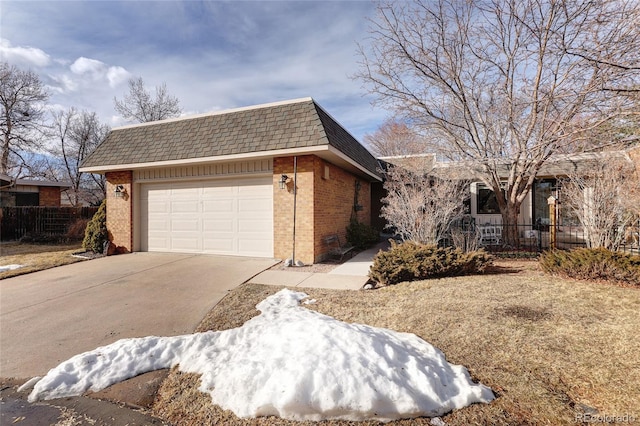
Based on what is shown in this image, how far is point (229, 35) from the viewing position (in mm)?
8719

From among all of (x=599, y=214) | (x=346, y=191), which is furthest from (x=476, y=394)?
(x=346, y=191)

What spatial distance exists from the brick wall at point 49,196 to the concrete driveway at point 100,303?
656 inches

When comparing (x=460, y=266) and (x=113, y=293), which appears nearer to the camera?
(x=113, y=293)

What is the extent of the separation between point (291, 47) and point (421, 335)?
8848 mm

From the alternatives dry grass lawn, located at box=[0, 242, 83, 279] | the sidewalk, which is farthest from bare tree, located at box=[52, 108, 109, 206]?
the sidewalk

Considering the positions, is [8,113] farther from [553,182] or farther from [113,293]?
[553,182]

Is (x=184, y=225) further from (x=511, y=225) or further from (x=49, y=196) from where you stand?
(x=49, y=196)

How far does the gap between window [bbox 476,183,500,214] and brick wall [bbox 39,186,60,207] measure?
26.9 m

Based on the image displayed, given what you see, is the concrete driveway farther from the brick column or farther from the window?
the window

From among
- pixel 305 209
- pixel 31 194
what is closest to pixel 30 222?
pixel 31 194

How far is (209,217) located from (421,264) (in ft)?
21.0

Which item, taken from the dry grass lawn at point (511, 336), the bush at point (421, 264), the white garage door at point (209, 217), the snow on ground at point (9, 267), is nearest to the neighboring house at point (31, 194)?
the snow on ground at point (9, 267)

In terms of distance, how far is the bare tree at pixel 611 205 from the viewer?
6426mm

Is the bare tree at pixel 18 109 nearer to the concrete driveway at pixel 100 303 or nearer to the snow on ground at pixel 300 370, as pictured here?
the concrete driveway at pixel 100 303
